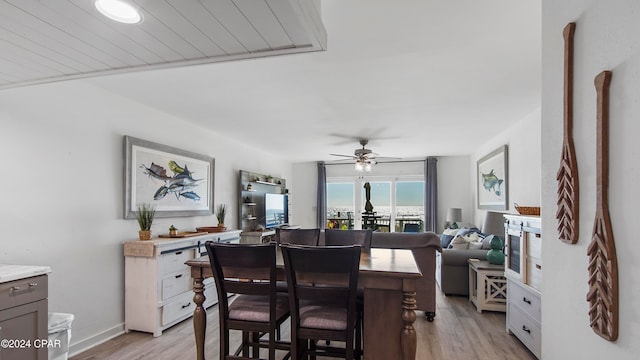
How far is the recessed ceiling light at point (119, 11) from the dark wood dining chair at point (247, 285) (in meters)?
1.21

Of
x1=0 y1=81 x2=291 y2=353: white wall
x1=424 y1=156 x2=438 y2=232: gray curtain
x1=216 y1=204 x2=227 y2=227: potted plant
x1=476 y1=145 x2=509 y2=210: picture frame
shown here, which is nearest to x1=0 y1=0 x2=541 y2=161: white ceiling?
x1=0 y1=81 x2=291 y2=353: white wall

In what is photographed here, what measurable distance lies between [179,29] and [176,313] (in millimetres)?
3179

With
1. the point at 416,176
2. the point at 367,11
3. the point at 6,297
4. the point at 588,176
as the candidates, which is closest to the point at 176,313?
the point at 6,297

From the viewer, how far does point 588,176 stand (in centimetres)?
101

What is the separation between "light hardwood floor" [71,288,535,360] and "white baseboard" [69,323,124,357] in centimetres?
5

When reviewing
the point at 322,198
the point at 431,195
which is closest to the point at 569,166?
the point at 431,195

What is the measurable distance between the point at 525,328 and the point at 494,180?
327 cm

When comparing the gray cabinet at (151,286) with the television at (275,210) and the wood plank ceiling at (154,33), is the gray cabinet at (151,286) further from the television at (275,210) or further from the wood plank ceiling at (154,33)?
the television at (275,210)

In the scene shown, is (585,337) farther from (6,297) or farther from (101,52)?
(6,297)

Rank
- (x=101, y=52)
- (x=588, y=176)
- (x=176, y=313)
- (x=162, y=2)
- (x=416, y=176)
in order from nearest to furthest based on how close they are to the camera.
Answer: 1. (x=588, y=176)
2. (x=162, y=2)
3. (x=101, y=52)
4. (x=176, y=313)
5. (x=416, y=176)

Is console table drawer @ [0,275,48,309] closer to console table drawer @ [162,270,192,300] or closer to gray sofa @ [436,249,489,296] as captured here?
console table drawer @ [162,270,192,300]

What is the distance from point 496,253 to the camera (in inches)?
158

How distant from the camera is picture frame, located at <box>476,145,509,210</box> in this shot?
4.99 m

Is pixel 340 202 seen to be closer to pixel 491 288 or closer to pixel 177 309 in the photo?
pixel 491 288
